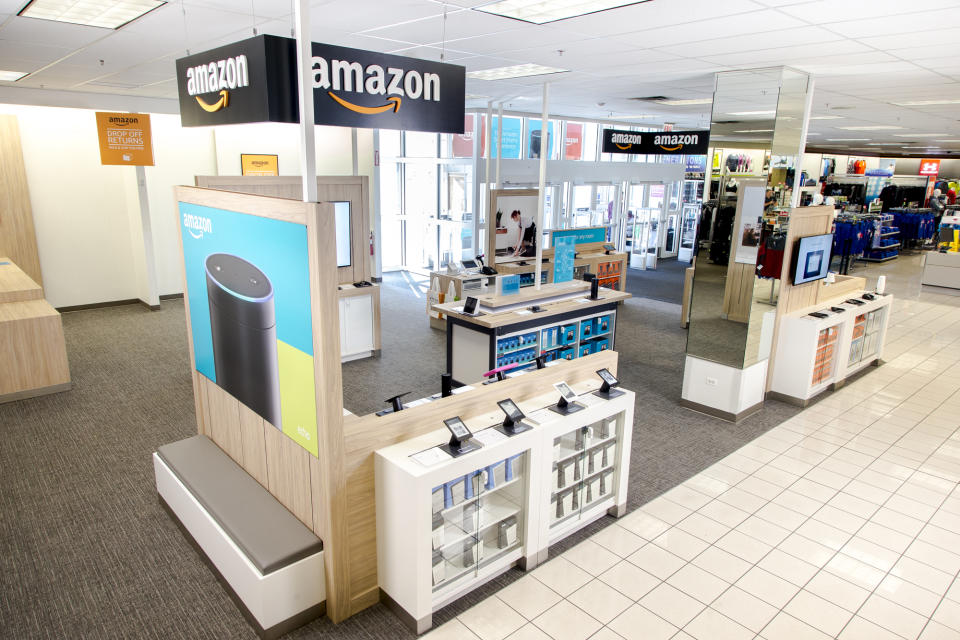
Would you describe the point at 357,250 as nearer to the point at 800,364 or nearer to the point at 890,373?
the point at 800,364

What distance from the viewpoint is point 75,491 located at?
461 centimetres

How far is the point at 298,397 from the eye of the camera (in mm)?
3250

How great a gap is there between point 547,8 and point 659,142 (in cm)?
685

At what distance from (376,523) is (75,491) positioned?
9.35 ft

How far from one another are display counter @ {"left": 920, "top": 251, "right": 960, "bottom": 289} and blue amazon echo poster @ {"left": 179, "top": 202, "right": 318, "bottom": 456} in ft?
48.9

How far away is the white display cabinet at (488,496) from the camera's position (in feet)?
10.4

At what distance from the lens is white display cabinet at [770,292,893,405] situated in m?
6.45

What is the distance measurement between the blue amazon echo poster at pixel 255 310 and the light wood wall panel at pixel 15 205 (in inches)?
265

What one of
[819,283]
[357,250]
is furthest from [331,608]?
[819,283]

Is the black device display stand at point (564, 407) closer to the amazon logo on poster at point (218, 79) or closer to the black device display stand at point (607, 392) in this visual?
the black device display stand at point (607, 392)

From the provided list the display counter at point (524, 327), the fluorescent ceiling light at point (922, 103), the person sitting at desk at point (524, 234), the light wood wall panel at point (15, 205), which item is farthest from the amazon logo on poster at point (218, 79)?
the fluorescent ceiling light at point (922, 103)

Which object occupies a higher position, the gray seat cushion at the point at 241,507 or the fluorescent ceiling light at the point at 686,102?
the fluorescent ceiling light at the point at 686,102

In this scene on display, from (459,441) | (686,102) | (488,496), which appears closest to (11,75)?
(459,441)

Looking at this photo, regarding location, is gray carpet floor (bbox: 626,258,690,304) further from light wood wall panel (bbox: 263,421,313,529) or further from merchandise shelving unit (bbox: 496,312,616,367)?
light wood wall panel (bbox: 263,421,313,529)
